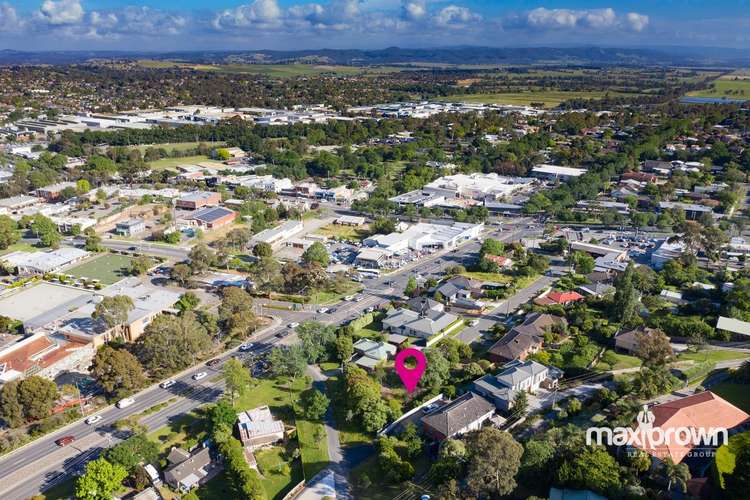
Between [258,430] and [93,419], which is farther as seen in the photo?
[93,419]

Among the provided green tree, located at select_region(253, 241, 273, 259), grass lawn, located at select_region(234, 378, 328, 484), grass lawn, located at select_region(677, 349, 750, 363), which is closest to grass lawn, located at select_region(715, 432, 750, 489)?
grass lawn, located at select_region(677, 349, 750, 363)

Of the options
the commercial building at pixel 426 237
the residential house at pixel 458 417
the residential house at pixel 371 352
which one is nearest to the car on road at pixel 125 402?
the residential house at pixel 371 352

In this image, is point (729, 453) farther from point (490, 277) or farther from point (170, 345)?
point (170, 345)

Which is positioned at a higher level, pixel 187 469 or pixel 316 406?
pixel 316 406

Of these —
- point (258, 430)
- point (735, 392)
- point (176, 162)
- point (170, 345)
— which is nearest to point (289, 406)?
point (258, 430)

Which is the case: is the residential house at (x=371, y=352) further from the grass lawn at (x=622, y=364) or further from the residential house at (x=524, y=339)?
the grass lawn at (x=622, y=364)

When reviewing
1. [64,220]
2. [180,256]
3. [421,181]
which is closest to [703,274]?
[421,181]
